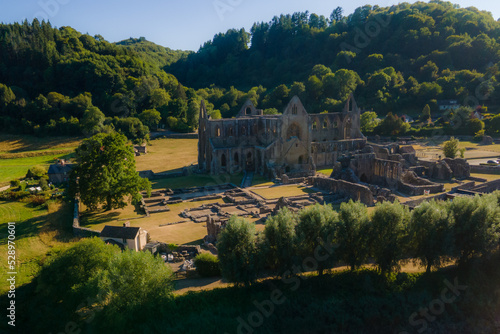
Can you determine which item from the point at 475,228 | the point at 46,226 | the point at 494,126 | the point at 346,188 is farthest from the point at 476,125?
the point at 46,226

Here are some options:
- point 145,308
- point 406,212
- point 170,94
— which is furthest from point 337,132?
point 170,94

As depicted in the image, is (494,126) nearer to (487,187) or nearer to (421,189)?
(487,187)

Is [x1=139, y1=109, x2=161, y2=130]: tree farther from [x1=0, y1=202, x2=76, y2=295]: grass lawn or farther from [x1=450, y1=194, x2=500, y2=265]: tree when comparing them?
[x1=450, y1=194, x2=500, y2=265]: tree

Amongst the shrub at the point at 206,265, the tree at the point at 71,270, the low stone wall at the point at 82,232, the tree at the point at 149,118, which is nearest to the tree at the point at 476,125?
the tree at the point at 149,118

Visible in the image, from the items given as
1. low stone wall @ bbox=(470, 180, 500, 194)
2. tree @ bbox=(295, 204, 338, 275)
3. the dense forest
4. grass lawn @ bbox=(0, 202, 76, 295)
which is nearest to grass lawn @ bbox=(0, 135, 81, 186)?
the dense forest

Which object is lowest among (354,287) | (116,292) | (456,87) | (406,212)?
(354,287)

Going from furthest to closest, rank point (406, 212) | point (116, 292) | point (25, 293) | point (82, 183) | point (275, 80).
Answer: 1. point (275, 80)
2. point (82, 183)
3. point (406, 212)
4. point (25, 293)
5. point (116, 292)

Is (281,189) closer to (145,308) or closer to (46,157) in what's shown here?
(145,308)
